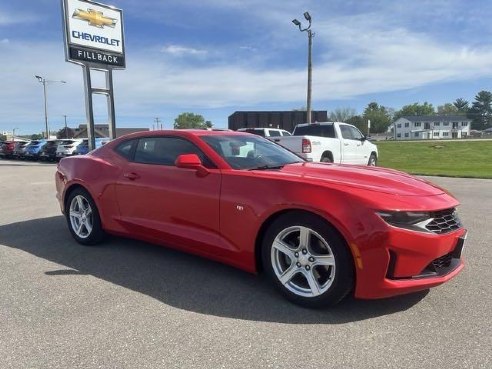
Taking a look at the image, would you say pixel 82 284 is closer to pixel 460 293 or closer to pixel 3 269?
pixel 3 269

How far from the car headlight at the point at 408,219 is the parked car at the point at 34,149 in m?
34.2

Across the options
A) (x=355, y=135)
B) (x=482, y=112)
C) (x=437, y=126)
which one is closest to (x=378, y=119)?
(x=437, y=126)

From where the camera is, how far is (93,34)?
2394 centimetres

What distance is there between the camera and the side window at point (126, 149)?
206 inches

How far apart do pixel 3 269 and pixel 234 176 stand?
8.91 feet

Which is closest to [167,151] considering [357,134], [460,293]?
[460,293]

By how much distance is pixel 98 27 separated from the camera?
2433 cm

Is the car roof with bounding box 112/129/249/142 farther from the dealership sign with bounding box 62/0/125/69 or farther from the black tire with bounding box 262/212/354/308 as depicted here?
the dealership sign with bounding box 62/0/125/69

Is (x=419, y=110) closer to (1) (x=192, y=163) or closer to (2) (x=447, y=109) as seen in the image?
(2) (x=447, y=109)

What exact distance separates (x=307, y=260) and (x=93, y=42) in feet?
77.5

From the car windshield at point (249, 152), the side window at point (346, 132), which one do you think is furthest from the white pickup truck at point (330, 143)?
the car windshield at point (249, 152)

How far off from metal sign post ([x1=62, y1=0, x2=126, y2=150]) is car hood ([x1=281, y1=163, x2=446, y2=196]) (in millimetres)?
21565

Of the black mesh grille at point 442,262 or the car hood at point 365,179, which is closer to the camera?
the black mesh grille at point 442,262

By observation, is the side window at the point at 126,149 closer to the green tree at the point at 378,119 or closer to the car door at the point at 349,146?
the car door at the point at 349,146
